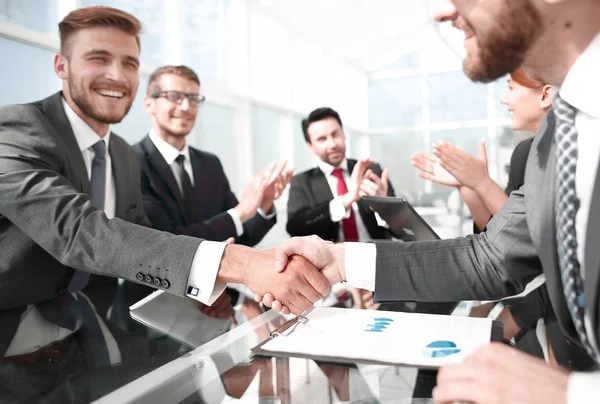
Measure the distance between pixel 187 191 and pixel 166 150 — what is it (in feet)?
0.90

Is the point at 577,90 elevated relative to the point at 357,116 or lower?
lower

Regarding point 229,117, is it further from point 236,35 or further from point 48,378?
point 48,378

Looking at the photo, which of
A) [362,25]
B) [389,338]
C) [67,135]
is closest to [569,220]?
[389,338]

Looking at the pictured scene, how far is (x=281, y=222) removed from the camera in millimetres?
6477

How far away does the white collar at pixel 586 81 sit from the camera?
2.17 ft

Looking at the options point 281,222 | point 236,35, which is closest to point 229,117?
point 236,35

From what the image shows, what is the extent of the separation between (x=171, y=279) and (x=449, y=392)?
0.73 metres

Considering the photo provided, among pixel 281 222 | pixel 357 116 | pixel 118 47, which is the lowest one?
pixel 281 222

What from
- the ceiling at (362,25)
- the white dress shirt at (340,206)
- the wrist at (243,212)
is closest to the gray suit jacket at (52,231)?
the wrist at (243,212)

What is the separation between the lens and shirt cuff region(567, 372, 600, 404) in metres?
0.50

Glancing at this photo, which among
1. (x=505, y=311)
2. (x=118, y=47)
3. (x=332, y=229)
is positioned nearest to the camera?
(x=505, y=311)

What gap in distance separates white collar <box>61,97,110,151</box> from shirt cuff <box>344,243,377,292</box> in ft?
3.56

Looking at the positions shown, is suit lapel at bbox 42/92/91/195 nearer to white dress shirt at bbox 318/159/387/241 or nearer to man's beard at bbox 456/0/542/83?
man's beard at bbox 456/0/542/83

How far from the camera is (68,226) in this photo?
3.93 feet
